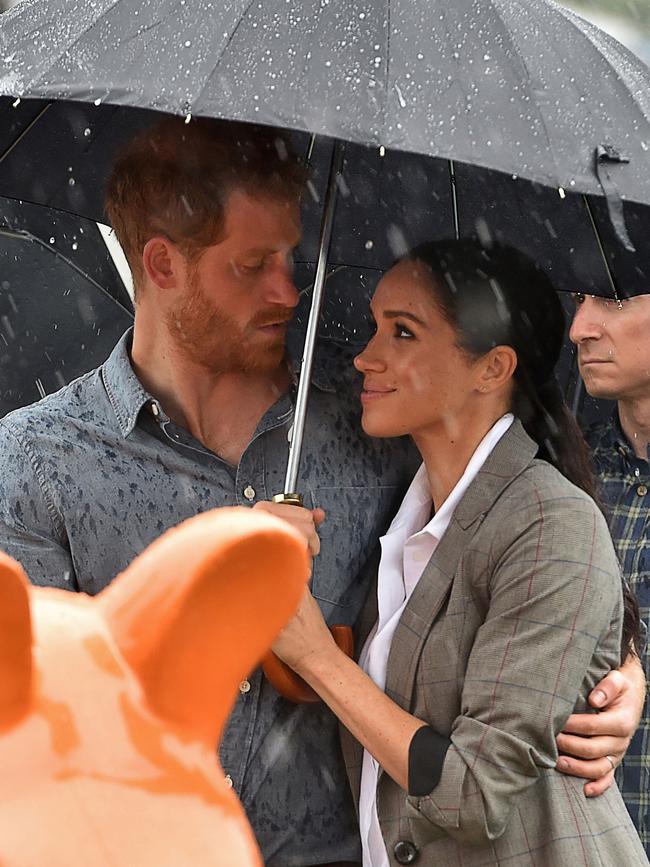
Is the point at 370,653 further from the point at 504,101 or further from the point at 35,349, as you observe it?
the point at 35,349

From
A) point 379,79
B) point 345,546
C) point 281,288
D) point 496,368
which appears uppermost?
point 379,79

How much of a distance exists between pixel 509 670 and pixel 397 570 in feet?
1.46

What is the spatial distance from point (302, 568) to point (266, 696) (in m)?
1.99

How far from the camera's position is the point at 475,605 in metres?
3.04

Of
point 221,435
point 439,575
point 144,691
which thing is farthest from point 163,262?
point 144,691

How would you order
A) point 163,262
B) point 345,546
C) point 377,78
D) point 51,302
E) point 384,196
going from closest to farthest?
1. point 377,78
2. point 345,546
3. point 163,262
4. point 384,196
5. point 51,302

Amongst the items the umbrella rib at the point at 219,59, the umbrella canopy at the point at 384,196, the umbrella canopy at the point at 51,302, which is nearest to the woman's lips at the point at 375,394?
the umbrella canopy at the point at 384,196

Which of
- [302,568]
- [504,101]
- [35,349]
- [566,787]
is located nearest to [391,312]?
[504,101]

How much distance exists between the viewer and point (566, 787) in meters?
3.01

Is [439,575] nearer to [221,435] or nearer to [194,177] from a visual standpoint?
[221,435]

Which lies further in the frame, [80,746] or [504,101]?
[504,101]

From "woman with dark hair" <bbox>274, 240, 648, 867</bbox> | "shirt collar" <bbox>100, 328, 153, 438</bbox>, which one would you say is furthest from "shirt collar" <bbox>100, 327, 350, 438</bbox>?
"woman with dark hair" <bbox>274, 240, 648, 867</bbox>

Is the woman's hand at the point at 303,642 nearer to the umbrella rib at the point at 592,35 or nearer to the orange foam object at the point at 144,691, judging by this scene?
the umbrella rib at the point at 592,35

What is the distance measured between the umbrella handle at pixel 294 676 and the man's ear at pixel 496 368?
0.68 m
